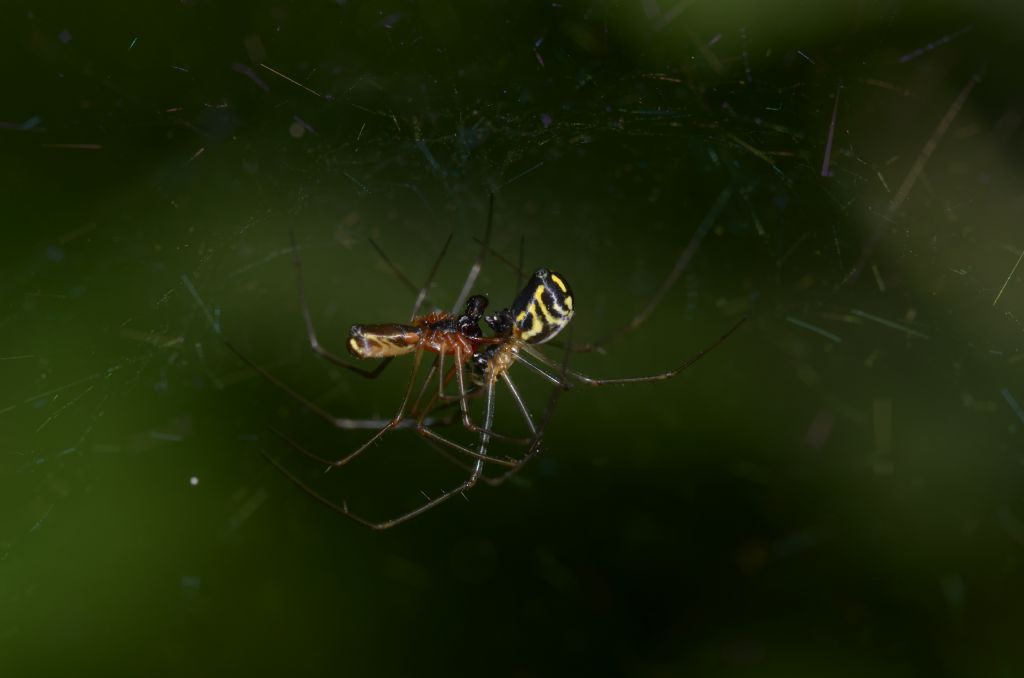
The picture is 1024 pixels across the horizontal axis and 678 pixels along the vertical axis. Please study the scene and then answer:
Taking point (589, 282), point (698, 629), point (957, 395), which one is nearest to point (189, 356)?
point (589, 282)

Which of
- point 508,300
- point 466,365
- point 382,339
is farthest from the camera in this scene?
point 508,300

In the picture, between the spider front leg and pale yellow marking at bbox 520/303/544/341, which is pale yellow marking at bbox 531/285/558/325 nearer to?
pale yellow marking at bbox 520/303/544/341

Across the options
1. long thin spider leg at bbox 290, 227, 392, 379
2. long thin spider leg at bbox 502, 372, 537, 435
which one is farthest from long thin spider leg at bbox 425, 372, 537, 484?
long thin spider leg at bbox 290, 227, 392, 379

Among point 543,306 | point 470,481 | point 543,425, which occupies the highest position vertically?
point 543,306

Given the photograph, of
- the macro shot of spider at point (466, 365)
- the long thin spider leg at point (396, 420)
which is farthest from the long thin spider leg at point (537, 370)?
the long thin spider leg at point (396, 420)

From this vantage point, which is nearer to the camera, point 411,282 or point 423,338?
point 423,338

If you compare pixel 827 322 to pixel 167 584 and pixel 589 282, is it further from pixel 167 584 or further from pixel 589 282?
pixel 167 584

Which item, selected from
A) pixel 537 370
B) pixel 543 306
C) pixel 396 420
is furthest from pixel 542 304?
pixel 396 420

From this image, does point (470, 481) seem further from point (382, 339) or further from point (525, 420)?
point (382, 339)
